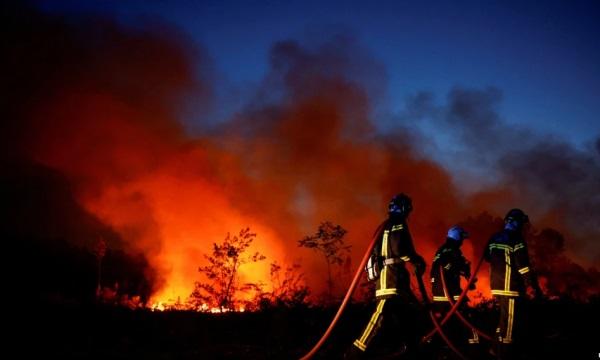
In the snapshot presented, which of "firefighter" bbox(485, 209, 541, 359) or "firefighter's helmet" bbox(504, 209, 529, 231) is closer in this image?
"firefighter" bbox(485, 209, 541, 359)

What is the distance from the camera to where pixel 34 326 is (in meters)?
10.8

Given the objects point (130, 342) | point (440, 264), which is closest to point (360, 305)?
point (440, 264)

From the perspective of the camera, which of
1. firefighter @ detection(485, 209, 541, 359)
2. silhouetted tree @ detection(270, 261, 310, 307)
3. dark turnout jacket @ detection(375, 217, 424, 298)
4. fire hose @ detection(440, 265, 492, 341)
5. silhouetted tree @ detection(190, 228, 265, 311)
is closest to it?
dark turnout jacket @ detection(375, 217, 424, 298)

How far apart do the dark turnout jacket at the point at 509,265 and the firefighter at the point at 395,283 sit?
1849 mm

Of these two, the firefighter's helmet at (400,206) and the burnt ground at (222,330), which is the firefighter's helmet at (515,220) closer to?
the firefighter's helmet at (400,206)

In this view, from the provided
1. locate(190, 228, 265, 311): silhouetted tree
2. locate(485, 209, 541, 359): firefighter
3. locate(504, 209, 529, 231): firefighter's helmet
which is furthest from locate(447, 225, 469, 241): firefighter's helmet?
locate(190, 228, 265, 311): silhouetted tree

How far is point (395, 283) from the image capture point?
6.28m

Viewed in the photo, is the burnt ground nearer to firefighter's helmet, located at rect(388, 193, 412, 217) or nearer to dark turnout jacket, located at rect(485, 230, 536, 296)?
dark turnout jacket, located at rect(485, 230, 536, 296)

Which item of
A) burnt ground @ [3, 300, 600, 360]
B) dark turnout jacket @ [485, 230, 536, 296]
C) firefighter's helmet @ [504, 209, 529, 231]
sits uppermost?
firefighter's helmet @ [504, 209, 529, 231]

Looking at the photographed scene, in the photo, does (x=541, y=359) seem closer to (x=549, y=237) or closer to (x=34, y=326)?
(x=34, y=326)

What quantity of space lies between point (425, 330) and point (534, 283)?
3.91m

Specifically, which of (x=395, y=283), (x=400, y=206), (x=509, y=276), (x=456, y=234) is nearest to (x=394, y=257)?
(x=395, y=283)

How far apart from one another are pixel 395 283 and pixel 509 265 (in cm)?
241

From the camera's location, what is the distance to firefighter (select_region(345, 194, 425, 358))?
6164 millimetres
